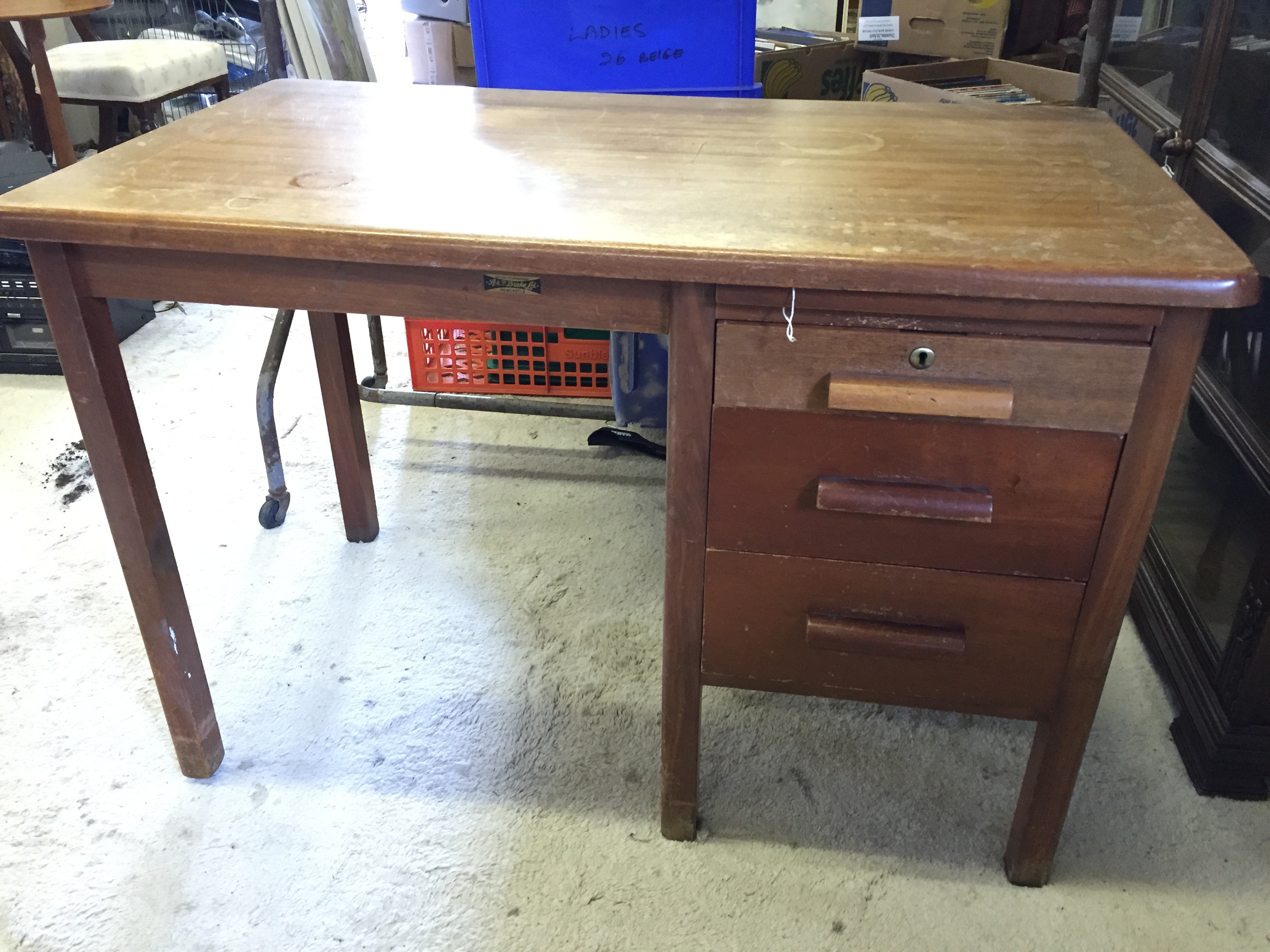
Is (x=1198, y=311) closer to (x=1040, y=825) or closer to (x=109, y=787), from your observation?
(x=1040, y=825)

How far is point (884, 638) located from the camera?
100 centimetres

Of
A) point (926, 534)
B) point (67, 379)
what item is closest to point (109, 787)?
point (67, 379)

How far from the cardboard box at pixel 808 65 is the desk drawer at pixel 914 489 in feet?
5.23

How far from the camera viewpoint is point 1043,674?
1.00m

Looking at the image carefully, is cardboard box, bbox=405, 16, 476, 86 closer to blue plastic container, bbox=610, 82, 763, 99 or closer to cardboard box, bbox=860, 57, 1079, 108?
blue plastic container, bbox=610, 82, 763, 99

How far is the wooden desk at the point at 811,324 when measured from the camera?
2.74 feet

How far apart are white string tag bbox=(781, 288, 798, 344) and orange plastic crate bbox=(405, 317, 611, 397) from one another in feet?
3.77

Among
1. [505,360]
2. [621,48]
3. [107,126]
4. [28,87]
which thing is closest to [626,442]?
[505,360]

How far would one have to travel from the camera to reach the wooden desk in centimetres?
84

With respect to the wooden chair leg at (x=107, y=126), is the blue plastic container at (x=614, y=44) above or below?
above

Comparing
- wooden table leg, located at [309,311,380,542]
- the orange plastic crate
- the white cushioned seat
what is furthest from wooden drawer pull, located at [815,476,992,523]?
the white cushioned seat

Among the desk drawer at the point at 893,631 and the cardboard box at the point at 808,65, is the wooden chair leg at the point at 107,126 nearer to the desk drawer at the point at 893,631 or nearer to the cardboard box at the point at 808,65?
the cardboard box at the point at 808,65

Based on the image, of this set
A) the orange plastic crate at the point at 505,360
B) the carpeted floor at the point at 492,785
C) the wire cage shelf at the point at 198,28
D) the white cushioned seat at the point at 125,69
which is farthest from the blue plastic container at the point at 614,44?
the wire cage shelf at the point at 198,28

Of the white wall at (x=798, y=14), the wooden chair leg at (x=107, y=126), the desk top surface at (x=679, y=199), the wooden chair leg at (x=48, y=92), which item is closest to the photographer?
the desk top surface at (x=679, y=199)
